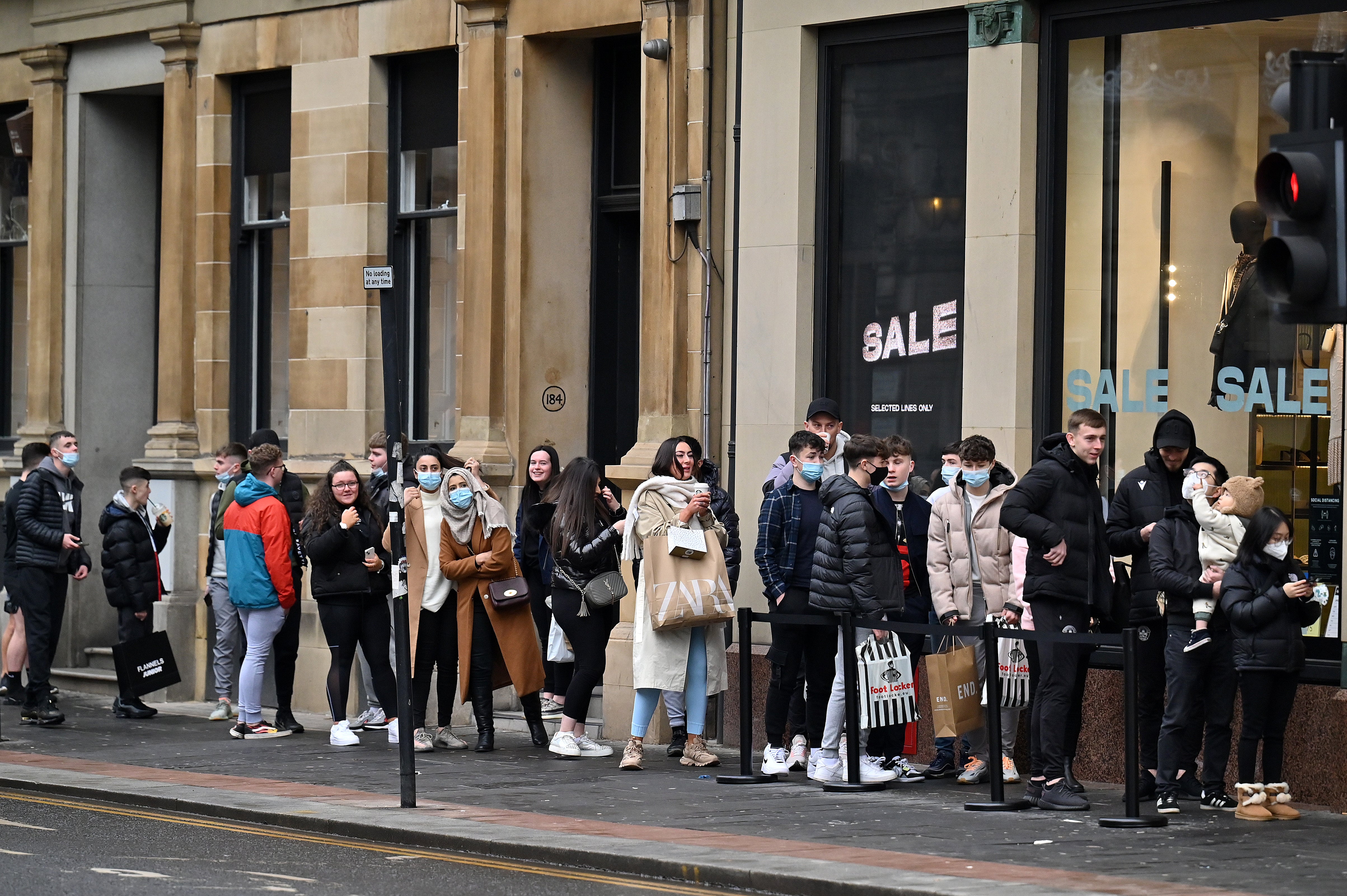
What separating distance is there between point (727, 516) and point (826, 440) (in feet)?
3.64

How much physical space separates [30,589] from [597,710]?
4.52 meters

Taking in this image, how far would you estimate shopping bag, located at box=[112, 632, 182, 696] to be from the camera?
16312 millimetres

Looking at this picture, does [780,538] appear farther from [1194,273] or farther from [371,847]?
[371,847]

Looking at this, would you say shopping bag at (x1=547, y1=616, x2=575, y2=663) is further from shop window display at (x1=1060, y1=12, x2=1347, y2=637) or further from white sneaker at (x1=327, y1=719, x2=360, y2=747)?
shop window display at (x1=1060, y1=12, x2=1347, y2=637)

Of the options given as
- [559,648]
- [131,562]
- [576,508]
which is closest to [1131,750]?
[576,508]

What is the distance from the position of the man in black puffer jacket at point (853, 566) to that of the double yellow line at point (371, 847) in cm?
271

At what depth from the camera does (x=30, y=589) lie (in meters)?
16.4

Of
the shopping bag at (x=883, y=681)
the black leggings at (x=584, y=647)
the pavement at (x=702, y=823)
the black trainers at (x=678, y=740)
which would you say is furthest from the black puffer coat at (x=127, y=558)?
the shopping bag at (x=883, y=681)

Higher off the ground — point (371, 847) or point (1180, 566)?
point (1180, 566)

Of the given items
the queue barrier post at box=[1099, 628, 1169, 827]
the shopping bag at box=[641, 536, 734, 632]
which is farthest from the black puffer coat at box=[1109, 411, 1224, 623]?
the shopping bag at box=[641, 536, 734, 632]

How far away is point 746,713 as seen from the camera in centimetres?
1214

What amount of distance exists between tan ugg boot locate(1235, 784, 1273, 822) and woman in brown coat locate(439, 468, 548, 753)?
4.90 metres

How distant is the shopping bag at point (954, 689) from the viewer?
462 inches

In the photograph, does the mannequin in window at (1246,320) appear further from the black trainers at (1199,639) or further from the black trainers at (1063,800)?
the black trainers at (1063,800)
